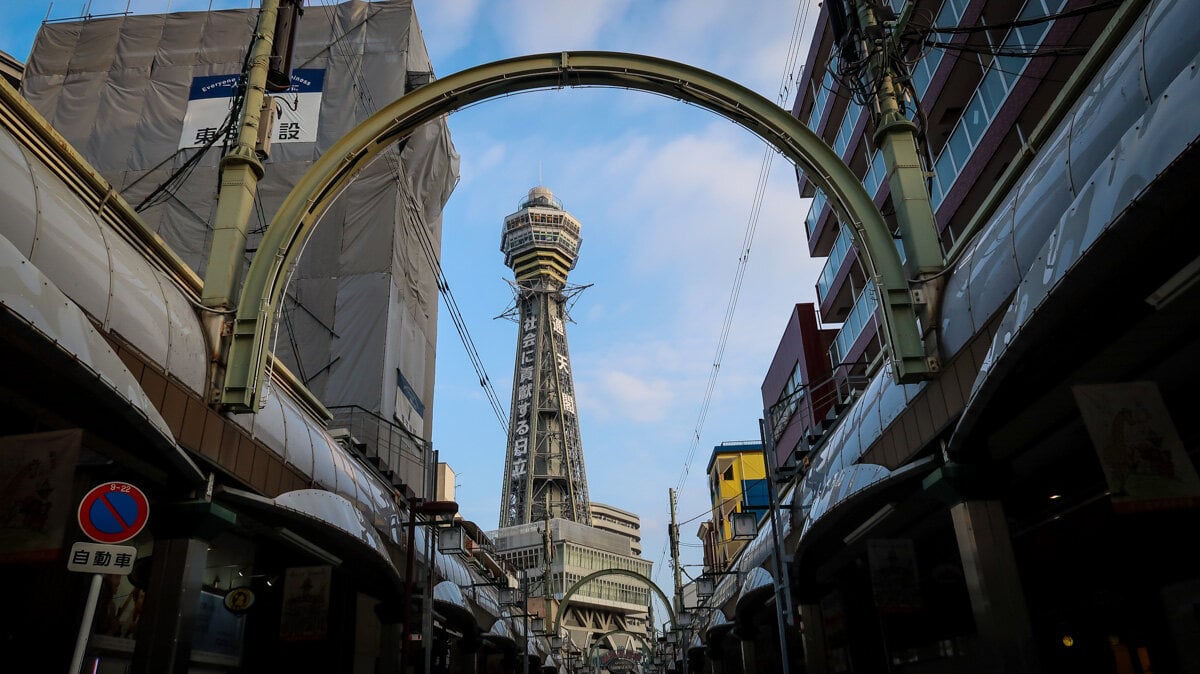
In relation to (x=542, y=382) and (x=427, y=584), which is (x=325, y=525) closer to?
(x=427, y=584)

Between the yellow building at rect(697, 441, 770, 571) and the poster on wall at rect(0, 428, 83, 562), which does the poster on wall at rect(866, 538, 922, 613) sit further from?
the yellow building at rect(697, 441, 770, 571)

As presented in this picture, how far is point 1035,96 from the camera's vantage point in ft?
63.3

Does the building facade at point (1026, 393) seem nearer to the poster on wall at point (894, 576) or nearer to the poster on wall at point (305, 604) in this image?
the poster on wall at point (894, 576)

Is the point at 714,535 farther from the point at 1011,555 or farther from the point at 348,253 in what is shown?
the point at 1011,555

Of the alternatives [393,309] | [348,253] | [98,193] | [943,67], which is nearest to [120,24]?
[348,253]

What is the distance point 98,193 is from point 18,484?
4.22 meters

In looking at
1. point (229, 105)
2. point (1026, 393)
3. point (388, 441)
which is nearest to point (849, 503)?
point (1026, 393)

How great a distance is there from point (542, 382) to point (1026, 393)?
150 meters

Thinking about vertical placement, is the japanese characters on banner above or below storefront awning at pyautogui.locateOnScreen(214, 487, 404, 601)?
above

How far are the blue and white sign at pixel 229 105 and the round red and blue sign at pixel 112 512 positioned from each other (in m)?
29.3

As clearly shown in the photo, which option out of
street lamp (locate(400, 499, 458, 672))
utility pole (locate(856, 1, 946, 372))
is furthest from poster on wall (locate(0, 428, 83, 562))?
street lamp (locate(400, 499, 458, 672))

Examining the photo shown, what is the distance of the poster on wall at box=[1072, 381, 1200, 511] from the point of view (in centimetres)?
732

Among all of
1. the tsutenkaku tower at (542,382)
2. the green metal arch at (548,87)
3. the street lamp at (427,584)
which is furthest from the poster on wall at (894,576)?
the tsutenkaku tower at (542,382)

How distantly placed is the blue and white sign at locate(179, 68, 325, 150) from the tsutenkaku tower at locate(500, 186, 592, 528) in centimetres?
11998
